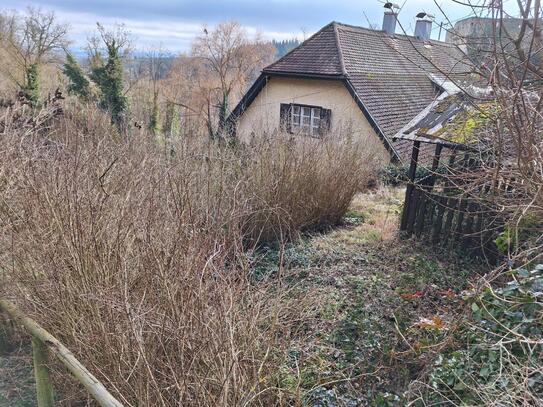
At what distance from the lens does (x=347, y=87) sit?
52.1 feet

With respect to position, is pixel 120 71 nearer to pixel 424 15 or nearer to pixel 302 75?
pixel 302 75

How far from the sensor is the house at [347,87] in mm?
15531

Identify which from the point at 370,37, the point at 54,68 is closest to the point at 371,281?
the point at 370,37

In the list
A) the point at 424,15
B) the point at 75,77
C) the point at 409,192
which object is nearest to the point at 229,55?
the point at 75,77

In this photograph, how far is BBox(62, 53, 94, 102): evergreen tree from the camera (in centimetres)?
2234

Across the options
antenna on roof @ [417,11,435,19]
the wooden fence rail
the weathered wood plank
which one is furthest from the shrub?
the weathered wood plank

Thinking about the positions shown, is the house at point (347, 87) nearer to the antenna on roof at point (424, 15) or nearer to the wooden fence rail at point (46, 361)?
the antenna on roof at point (424, 15)

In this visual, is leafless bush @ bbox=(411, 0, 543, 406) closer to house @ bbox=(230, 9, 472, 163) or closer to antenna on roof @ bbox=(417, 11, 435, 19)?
antenna on roof @ bbox=(417, 11, 435, 19)

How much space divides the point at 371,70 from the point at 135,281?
1711 cm

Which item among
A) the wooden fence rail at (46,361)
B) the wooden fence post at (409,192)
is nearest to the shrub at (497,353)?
the wooden fence rail at (46,361)

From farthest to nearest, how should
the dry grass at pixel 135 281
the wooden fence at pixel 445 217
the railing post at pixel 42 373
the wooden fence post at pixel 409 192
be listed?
the wooden fence post at pixel 409 192
the wooden fence at pixel 445 217
the railing post at pixel 42 373
the dry grass at pixel 135 281

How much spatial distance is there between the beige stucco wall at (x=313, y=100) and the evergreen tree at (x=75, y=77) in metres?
10.2

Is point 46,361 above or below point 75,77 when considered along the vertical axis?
below

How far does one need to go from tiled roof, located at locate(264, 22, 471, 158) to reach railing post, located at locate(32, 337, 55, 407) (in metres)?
13.5
